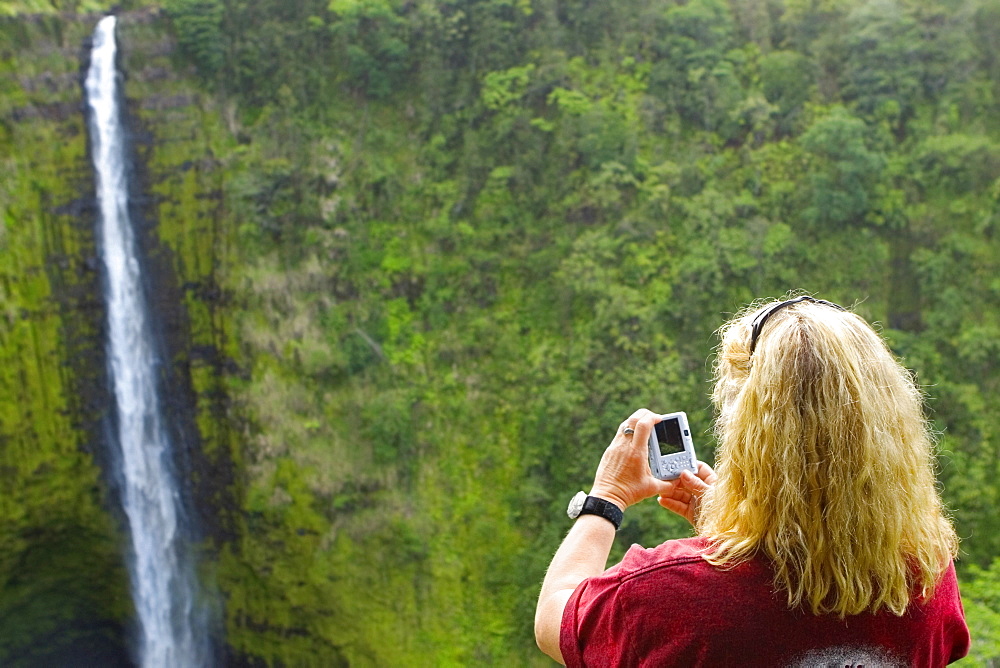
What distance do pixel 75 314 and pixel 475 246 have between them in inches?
252

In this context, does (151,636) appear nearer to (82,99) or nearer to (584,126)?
(82,99)

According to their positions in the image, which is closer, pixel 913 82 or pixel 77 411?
pixel 913 82

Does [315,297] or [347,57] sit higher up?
[347,57]

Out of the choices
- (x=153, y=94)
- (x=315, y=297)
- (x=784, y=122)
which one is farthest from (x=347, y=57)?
(x=784, y=122)

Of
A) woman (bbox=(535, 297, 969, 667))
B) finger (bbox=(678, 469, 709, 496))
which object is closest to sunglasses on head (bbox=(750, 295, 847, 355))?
woman (bbox=(535, 297, 969, 667))

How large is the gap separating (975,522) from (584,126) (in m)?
7.41

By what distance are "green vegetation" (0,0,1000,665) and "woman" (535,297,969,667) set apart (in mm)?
8503

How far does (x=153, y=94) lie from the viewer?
12.3m

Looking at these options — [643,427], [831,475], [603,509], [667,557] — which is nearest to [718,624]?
[667,557]

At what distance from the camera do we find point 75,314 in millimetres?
11891

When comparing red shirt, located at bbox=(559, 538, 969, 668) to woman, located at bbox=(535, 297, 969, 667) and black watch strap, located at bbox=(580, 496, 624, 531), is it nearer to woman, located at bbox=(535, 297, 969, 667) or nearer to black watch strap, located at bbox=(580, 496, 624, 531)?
woman, located at bbox=(535, 297, 969, 667)

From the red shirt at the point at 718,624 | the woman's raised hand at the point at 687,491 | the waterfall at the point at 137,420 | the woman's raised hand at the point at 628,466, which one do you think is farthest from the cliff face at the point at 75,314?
the red shirt at the point at 718,624

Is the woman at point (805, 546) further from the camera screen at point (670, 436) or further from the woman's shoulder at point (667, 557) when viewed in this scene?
the camera screen at point (670, 436)

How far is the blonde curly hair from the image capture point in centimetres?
146
